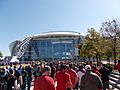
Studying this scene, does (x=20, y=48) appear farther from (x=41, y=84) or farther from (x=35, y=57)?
(x=41, y=84)

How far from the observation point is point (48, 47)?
152125mm

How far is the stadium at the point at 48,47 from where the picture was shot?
150500 mm

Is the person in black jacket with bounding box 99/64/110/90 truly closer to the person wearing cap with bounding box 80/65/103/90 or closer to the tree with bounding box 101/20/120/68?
the person wearing cap with bounding box 80/65/103/90

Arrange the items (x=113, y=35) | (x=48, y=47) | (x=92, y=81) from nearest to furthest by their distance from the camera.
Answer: (x=92, y=81)
(x=113, y=35)
(x=48, y=47)

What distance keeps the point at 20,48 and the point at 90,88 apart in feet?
481

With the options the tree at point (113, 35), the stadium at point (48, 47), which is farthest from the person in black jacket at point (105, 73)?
the stadium at point (48, 47)

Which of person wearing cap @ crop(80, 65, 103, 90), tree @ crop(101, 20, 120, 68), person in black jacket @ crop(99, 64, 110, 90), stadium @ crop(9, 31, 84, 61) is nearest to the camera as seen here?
person wearing cap @ crop(80, 65, 103, 90)

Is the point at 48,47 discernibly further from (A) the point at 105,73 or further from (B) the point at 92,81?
(B) the point at 92,81

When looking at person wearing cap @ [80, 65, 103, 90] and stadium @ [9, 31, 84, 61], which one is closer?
person wearing cap @ [80, 65, 103, 90]

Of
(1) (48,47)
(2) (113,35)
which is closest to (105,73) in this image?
(2) (113,35)

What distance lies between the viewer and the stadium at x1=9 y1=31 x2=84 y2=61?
150500mm

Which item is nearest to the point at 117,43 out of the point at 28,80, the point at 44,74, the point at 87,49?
the point at 87,49

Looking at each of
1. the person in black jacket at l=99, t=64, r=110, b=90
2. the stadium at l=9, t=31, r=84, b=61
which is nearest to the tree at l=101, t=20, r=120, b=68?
the person in black jacket at l=99, t=64, r=110, b=90

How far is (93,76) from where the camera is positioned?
24.6 feet
